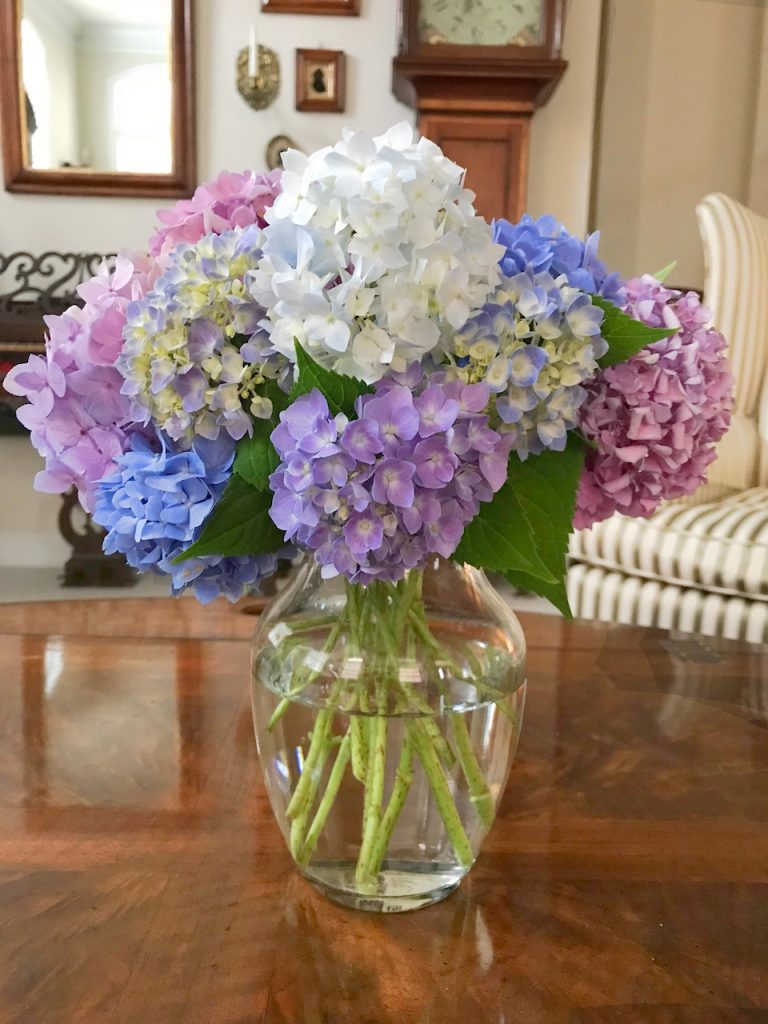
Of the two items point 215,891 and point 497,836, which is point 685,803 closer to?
point 497,836

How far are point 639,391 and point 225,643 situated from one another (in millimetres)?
579

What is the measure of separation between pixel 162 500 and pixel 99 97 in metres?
2.37

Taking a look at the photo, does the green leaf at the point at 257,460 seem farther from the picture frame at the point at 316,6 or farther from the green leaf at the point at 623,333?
the picture frame at the point at 316,6

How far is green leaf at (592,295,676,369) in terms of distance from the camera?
0.44 m

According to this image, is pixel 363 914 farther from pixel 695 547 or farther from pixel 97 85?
pixel 97 85

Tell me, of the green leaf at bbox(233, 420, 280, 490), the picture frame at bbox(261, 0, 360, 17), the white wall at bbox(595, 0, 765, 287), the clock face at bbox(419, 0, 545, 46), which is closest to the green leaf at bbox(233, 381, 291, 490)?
the green leaf at bbox(233, 420, 280, 490)

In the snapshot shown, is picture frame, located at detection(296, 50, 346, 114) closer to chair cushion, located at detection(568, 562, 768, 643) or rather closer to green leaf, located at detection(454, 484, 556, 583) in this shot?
chair cushion, located at detection(568, 562, 768, 643)

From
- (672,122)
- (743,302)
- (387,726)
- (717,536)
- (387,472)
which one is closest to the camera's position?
(387,472)

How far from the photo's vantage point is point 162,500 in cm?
41

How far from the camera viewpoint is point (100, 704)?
0.77 meters

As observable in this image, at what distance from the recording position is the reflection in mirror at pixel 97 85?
2.37m

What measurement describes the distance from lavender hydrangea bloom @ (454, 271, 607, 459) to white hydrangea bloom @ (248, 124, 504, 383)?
0.04 ft

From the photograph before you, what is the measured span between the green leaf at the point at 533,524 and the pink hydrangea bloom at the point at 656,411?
24 millimetres

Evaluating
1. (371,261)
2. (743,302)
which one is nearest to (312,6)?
(743,302)
